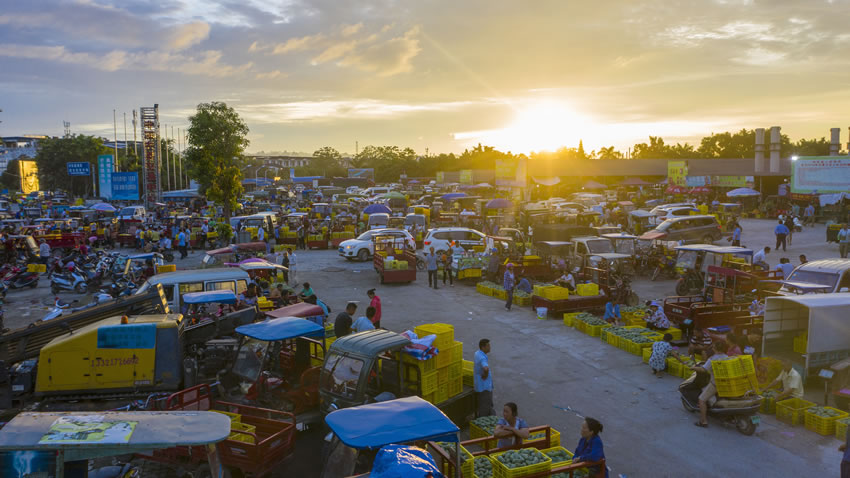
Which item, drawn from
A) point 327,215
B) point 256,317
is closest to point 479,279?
point 256,317

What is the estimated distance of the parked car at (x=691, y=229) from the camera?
25.6 metres

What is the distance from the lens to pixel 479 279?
2009 cm

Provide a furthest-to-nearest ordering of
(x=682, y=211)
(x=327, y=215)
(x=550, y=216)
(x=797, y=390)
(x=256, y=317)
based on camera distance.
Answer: (x=327, y=215), (x=682, y=211), (x=550, y=216), (x=256, y=317), (x=797, y=390)

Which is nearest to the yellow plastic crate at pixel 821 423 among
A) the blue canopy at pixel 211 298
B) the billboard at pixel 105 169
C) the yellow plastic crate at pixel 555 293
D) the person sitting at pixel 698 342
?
the person sitting at pixel 698 342

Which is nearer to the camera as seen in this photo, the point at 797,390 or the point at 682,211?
the point at 797,390

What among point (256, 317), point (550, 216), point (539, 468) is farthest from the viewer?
point (550, 216)

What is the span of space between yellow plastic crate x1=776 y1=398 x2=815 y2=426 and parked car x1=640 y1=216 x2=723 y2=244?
58.1 feet

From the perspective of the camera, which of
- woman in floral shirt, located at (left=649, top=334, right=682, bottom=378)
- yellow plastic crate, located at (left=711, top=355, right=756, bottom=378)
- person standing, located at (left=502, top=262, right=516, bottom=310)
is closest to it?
yellow plastic crate, located at (left=711, top=355, right=756, bottom=378)

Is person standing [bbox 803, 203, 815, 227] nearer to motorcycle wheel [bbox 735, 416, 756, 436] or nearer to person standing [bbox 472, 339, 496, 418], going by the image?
motorcycle wheel [bbox 735, 416, 756, 436]

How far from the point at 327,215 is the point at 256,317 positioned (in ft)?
101

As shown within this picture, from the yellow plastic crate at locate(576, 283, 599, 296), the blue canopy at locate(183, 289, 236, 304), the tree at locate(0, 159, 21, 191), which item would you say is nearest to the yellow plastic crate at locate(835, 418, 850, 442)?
the yellow plastic crate at locate(576, 283, 599, 296)

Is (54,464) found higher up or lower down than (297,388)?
higher up

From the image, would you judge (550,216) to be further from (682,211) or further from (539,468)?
(539,468)

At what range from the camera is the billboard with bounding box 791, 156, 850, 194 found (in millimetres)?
28125
